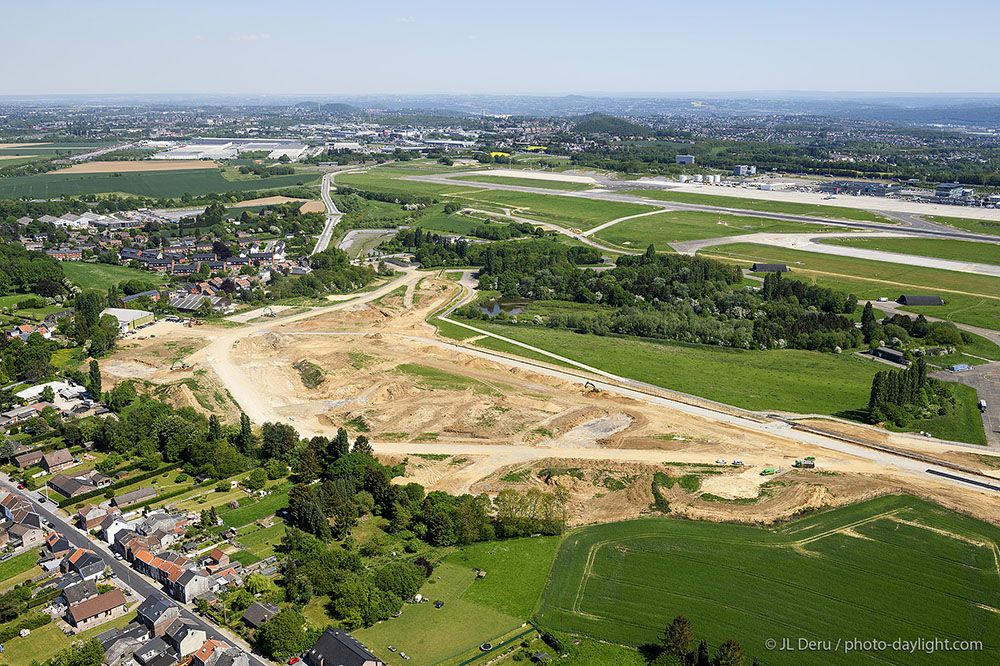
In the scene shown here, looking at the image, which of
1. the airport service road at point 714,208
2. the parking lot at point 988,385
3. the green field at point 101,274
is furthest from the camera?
the airport service road at point 714,208

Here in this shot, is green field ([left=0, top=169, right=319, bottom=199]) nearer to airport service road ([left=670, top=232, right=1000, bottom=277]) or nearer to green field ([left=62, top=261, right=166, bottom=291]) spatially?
green field ([left=62, top=261, right=166, bottom=291])

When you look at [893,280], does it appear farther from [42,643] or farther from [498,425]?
[42,643]

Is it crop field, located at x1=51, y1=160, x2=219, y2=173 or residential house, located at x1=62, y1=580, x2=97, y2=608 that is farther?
crop field, located at x1=51, y1=160, x2=219, y2=173

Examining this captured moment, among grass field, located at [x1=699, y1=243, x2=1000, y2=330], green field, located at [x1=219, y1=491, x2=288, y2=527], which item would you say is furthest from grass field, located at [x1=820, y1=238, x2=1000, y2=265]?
green field, located at [x1=219, y1=491, x2=288, y2=527]

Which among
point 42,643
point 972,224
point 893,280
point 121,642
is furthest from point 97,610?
point 972,224

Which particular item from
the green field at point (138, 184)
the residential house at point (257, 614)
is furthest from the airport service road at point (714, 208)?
the residential house at point (257, 614)

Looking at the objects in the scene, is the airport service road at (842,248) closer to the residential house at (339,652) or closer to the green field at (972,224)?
the green field at (972,224)

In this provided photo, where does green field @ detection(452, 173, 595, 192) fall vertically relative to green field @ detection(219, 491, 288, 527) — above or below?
above
